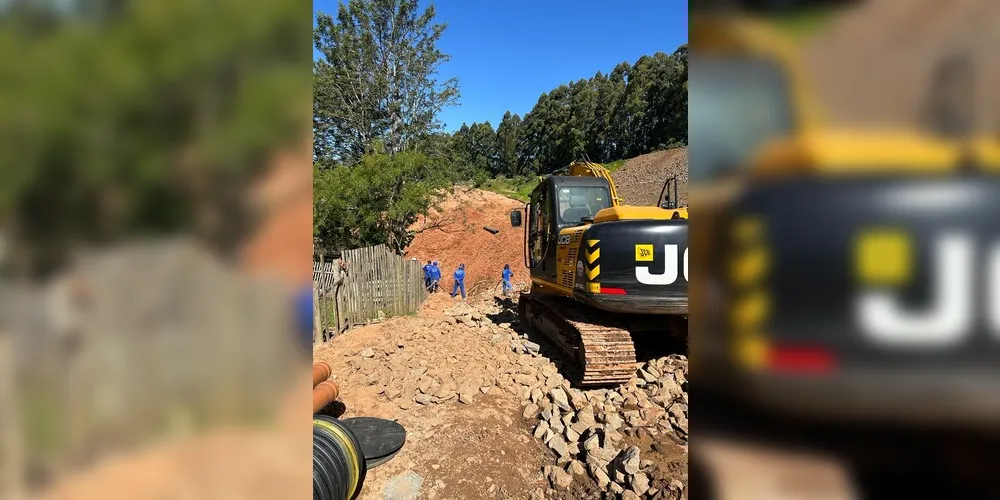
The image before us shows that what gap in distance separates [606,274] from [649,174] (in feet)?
131

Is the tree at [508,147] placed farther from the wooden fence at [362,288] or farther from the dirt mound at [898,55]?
the dirt mound at [898,55]

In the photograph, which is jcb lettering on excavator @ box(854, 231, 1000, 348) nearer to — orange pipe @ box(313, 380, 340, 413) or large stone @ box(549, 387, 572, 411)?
orange pipe @ box(313, 380, 340, 413)

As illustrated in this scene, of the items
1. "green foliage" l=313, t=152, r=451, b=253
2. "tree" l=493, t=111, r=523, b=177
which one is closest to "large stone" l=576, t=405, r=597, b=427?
"green foliage" l=313, t=152, r=451, b=253

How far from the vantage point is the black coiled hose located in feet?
8.73

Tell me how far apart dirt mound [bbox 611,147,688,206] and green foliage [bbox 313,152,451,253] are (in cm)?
1633

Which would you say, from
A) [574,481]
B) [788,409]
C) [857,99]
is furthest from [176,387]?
[574,481]

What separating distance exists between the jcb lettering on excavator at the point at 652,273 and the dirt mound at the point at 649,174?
2592cm

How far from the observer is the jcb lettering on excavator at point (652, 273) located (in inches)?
201

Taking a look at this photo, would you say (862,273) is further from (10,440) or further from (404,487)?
(404,487)

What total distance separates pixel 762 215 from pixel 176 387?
2.57 feet

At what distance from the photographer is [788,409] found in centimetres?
57

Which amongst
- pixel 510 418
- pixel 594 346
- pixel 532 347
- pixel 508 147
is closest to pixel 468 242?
pixel 532 347

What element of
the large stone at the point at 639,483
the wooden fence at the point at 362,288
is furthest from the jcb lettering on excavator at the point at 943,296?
the wooden fence at the point at 362,288

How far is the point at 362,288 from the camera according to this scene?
11.8 m
